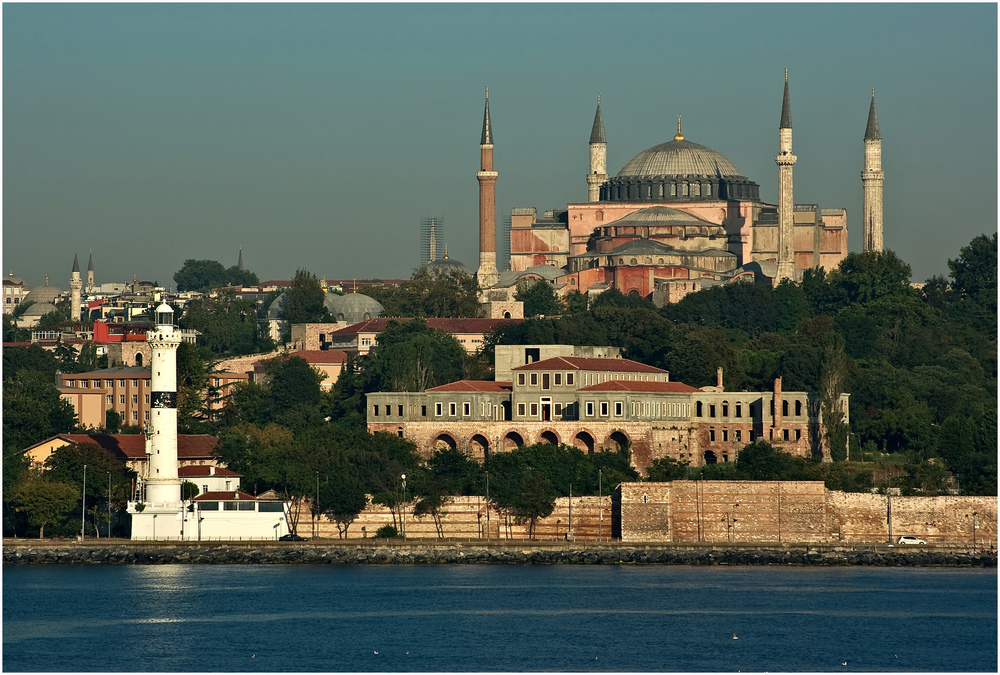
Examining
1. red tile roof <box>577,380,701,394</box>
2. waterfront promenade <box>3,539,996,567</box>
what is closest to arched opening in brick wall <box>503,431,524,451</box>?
red tile roof <box>577,380,701,394</box>

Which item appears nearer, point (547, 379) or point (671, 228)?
point (547, 379)

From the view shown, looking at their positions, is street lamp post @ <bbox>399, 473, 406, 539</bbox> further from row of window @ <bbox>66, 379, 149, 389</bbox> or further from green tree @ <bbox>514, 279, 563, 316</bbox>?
green tree @ <bbox>514, 279, 563, 316</bbox>

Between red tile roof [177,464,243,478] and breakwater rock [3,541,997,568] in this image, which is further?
red tile roof [177,464,243,478]

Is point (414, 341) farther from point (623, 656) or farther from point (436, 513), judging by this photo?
point (623, 656)

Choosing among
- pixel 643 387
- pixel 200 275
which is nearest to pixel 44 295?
pixel 200 275

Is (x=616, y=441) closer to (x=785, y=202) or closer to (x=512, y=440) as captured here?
(x=512, y=440)

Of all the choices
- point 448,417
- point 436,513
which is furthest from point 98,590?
point 448,417
